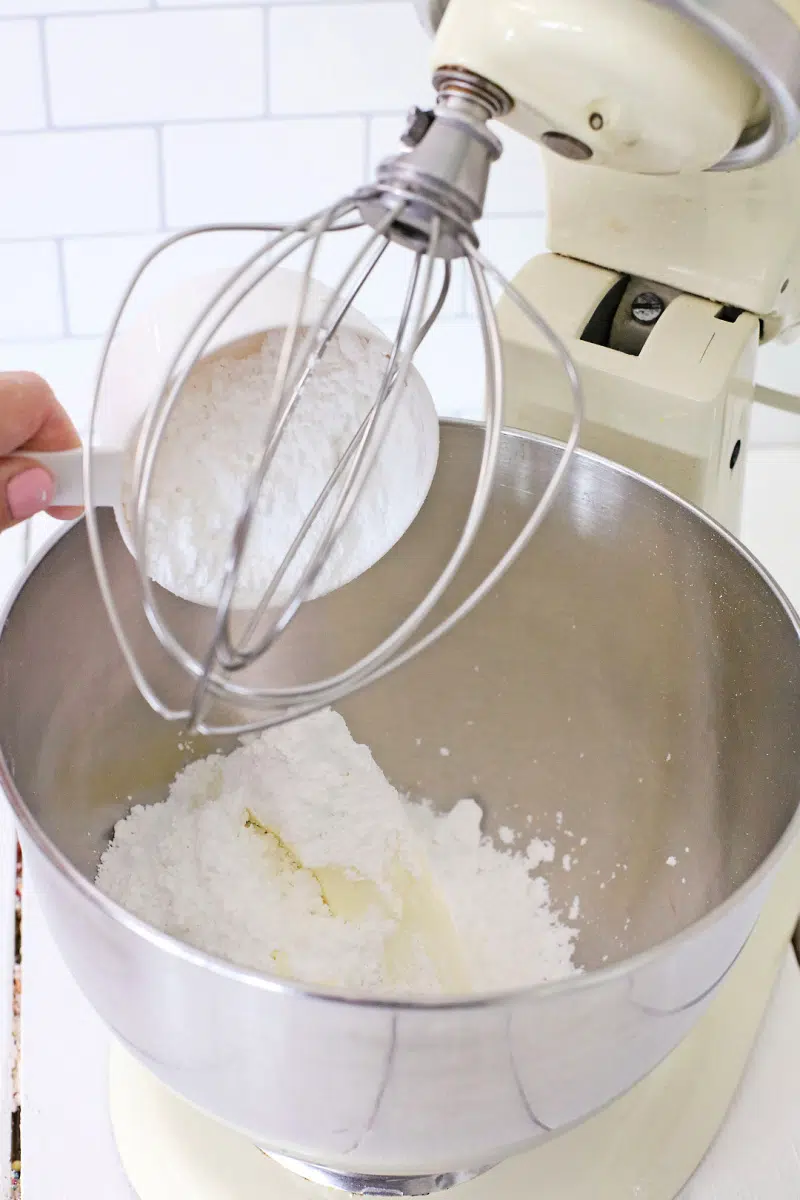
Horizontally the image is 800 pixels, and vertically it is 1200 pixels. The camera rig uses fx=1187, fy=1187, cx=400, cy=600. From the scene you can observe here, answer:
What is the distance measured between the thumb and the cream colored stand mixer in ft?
0.62

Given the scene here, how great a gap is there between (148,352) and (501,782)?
284 millimetres

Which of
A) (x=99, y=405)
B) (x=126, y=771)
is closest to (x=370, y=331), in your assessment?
(x=99, y=405)

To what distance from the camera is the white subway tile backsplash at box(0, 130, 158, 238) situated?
2.23 ft

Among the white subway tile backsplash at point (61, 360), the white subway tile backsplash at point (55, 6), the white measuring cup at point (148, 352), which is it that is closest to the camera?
the white measuring cup at point (148, 352)

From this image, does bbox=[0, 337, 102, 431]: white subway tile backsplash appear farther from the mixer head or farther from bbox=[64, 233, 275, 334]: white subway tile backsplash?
the mixer head

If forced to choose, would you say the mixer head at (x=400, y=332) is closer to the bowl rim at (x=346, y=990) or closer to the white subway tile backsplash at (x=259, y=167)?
the bowl rim at (x=346, y=990)

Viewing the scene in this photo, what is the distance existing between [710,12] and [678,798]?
0.31 m

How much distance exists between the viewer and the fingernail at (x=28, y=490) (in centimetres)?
43

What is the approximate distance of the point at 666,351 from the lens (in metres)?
0.49

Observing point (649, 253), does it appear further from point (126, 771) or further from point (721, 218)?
point (126, 771)

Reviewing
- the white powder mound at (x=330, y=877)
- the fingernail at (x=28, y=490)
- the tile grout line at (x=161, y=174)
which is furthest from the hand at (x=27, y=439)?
the tile grout line at (x=161, y=174)

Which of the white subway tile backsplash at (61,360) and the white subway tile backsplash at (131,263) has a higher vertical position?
the white subway tile backsplash at (131,263)

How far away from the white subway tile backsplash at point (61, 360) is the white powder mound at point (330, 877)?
32cm

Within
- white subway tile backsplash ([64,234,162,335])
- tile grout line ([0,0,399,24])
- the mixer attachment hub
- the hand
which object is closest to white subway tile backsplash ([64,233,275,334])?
white subway tile backsplash ([64,234,162,335])
